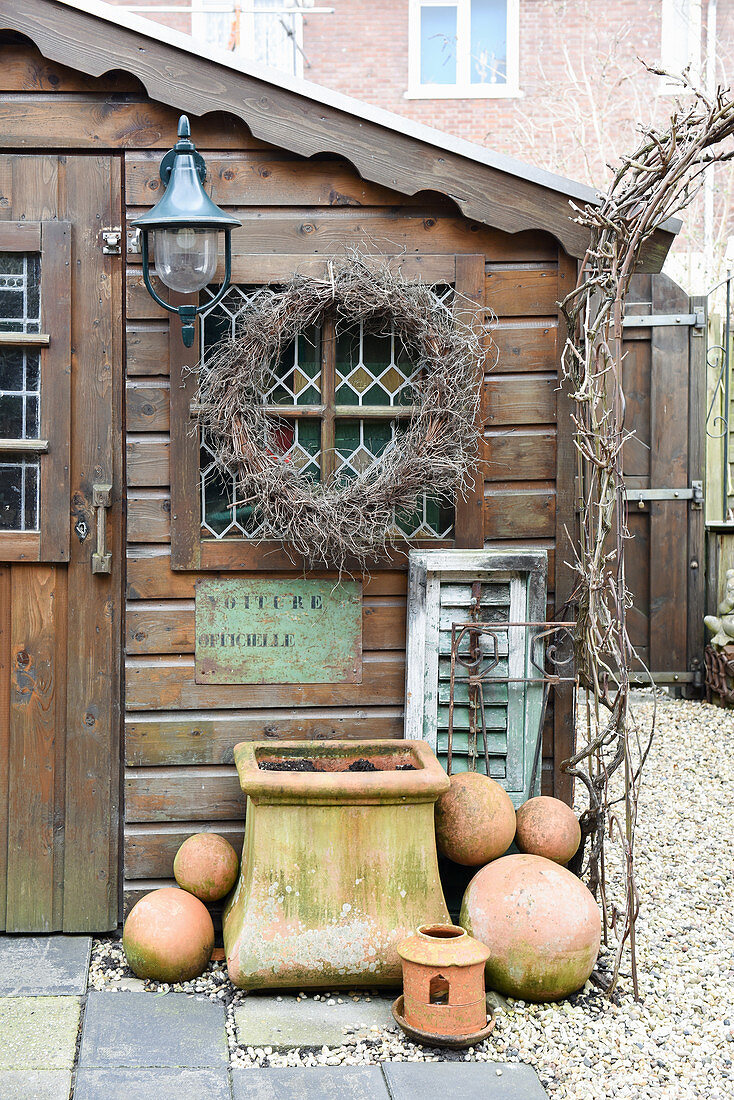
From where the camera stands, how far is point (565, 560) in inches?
142

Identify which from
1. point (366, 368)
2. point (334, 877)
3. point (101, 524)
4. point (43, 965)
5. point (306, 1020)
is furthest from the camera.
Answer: point (366, 368)

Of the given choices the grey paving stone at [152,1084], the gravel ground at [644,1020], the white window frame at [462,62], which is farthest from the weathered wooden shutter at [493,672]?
the white window frame at [462,62]

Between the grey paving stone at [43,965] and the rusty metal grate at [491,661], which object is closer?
the grey paving stone at [43,965]

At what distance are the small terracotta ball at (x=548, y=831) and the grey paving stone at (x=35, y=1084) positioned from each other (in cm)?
152

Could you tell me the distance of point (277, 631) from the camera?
3.53 m

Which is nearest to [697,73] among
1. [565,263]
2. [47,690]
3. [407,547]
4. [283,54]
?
[283,54]

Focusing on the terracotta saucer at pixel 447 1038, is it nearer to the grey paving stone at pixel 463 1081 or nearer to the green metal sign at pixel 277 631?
the grey paving stone at pixel 463 1081

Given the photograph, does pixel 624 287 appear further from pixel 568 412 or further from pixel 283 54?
pixel 283 54

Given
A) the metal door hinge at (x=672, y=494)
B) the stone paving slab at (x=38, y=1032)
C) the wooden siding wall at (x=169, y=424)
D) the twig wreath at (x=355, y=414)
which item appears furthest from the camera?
the metal door hinge at (x=672, y=494)

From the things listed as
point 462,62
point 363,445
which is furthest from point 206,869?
point 462,62

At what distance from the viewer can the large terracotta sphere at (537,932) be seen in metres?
2.99

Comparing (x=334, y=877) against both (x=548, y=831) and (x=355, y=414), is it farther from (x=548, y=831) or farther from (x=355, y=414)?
(x=355, y=414)

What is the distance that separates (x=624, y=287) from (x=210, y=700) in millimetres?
1919

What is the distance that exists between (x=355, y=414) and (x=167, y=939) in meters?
1.77
